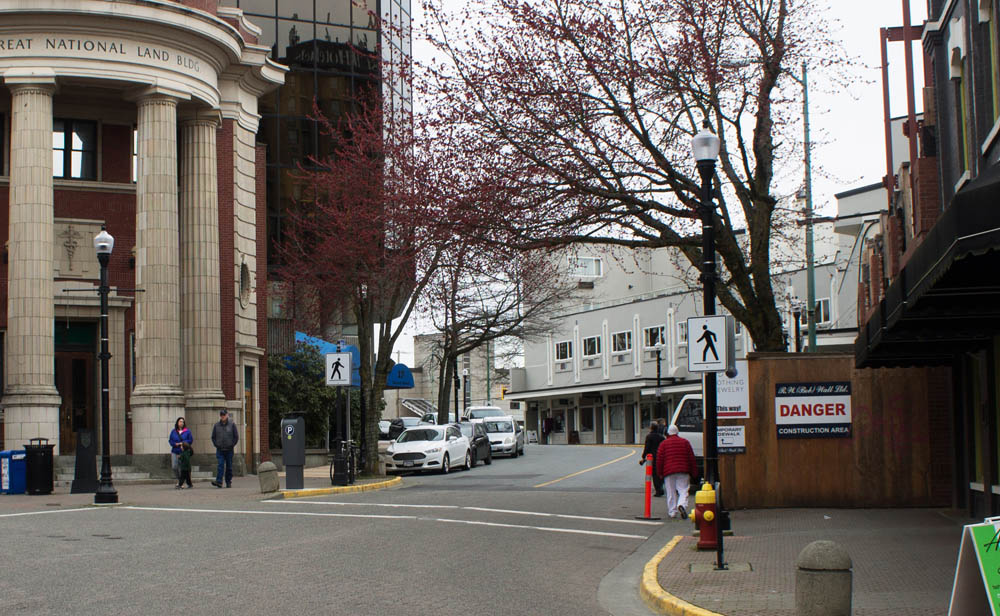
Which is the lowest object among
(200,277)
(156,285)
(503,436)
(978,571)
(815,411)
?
(503,436)

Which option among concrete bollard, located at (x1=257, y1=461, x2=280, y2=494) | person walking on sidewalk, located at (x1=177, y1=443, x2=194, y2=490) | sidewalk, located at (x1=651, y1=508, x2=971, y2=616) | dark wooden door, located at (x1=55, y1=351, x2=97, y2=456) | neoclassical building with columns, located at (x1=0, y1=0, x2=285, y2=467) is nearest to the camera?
sidewalk, located at (x1=651, y1=508, x2=971, y2=616)

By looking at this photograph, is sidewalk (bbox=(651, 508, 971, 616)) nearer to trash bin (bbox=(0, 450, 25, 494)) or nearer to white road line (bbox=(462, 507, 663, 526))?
white road line (bbox=(462, 507, 663, 526))

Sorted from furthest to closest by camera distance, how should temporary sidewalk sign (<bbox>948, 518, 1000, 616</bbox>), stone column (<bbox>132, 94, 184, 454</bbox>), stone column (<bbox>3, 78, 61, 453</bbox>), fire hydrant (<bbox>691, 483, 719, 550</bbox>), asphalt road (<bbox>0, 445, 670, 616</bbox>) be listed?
stone column (<bbox>132, 94, 184, 454</bbox>) < stone column (<bbox>3, 78, 61, 453</bbox>) < fire hydrant (<bbox>691, 483, 719, 550</bbox>) < asphalt road (<bbox>0, 445, 670, 616</bbox>) < temporary sidewalk sign (<bbox>948, 518, 1000, 616</bbox>)

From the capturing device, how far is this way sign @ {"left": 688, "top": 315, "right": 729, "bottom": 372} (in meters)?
14.4

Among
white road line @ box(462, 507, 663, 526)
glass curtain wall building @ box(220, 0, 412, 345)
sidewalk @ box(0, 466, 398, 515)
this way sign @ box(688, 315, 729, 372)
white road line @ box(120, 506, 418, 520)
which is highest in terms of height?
glass curtain wall building @ box(220, 0, 412, 345)

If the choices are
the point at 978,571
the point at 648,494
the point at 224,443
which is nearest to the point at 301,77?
the point at 224,443

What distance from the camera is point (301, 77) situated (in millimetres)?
49250

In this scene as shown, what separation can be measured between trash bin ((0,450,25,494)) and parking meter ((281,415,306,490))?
6.48 m

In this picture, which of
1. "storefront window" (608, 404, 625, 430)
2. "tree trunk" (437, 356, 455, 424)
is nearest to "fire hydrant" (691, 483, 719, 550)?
"tree trunk" (437, 356, 455, 424)

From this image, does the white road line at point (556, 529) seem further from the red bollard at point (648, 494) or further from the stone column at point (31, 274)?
the stone column at point (31, 274)

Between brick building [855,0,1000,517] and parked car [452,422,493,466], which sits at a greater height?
brick building [855,0,1000,517]

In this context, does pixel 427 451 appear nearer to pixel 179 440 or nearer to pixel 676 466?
pixel 179 440

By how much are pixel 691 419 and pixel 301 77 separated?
94.6 ft

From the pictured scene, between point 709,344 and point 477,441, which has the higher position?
point 709,344
